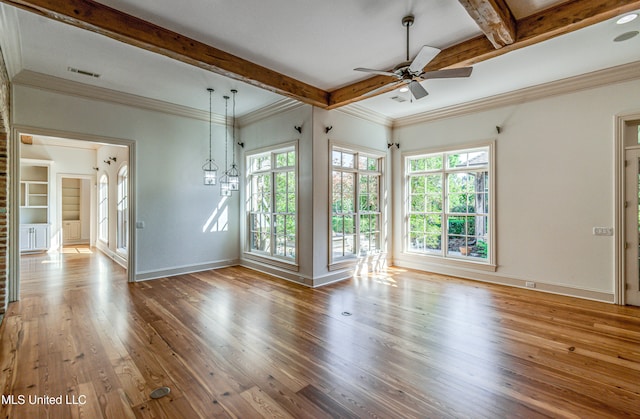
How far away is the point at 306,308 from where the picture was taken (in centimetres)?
403

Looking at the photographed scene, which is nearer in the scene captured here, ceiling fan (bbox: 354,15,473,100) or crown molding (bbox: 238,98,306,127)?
ceiling fan (bbox: 354,15,473,100)

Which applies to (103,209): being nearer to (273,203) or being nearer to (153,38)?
(273,203)

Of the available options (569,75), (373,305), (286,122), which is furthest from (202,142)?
(569,75)

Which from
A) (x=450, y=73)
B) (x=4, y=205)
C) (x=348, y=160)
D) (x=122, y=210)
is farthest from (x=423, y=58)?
(x=122, y=210)

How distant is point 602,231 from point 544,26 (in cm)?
308

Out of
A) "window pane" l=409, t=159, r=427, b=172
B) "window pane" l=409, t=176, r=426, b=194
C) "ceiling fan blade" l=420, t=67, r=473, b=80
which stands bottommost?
"window pane" l=409, t=176, r=426, b=194

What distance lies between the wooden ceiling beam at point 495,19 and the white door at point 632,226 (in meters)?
2.72

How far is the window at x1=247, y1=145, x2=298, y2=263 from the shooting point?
18.6 ft

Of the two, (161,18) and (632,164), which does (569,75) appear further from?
(161,18)

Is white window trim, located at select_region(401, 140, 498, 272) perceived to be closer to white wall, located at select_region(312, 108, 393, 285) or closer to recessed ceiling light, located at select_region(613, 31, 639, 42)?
white wall, located at select_region(312, 108, 393, 285)

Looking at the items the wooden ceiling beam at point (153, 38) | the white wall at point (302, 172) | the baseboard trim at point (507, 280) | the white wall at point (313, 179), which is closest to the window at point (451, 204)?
the baseboard trim at point (507, 280)

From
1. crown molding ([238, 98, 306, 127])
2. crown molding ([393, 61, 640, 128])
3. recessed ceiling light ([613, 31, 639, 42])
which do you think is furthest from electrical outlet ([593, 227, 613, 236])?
crown molding ([238, 98, 306, 127])

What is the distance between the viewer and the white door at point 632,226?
4.07m

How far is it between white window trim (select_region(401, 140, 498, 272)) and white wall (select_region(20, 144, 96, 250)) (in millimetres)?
9707
